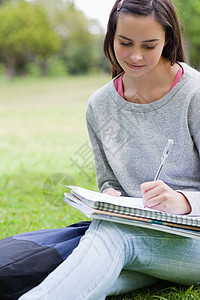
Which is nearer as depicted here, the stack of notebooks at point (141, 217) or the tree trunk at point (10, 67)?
the stack of notebooks at point (141, 217)

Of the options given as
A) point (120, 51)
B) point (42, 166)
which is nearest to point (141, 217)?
point (120, 51)

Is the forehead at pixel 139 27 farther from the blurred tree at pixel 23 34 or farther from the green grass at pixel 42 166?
the blurred tree at pixel 23 34

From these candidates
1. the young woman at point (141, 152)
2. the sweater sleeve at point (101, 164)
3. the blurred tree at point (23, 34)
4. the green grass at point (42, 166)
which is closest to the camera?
the young woman at point (141, 152)

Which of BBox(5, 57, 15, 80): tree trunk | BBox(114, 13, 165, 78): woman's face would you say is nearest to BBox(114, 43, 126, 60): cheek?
BBox(114, 13, 165, 78): woman's face

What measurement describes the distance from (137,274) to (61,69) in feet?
70.6

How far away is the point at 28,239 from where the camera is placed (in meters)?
1.74

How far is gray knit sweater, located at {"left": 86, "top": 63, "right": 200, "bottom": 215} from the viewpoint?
169cm

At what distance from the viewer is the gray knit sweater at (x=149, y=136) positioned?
1688 millimetres

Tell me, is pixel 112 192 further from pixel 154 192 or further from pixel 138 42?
pixel 138 42

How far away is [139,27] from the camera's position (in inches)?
61.5

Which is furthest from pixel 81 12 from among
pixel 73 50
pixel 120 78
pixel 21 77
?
pixel 120 78

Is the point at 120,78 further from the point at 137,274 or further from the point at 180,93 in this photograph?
the point at 137,274

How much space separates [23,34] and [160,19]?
68.2 ft

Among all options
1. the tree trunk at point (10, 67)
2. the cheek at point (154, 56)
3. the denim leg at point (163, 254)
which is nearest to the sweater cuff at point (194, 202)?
the denim leg at point (163, 254)
